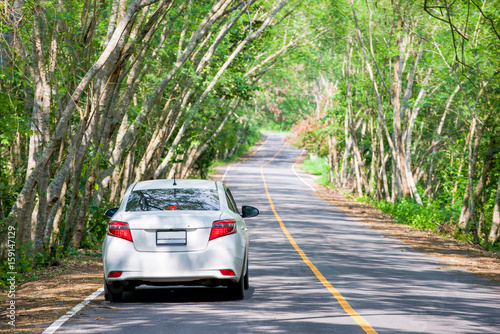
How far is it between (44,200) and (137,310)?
5289mm

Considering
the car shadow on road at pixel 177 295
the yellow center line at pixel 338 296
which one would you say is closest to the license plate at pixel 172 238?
the car shadow on road at pixel 177 295

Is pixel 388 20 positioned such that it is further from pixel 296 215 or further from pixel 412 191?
pixel 296 215

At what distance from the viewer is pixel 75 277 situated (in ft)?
36.4

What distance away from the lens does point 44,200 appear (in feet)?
40.5

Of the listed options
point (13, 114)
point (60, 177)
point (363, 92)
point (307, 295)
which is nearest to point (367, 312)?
point (307, 295)

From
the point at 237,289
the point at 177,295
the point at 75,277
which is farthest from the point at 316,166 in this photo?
the point at 237,289

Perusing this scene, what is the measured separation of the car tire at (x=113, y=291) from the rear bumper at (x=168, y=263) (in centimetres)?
21

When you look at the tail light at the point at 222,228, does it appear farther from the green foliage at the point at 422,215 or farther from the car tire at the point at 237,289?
the green foliage at the point at 422,215

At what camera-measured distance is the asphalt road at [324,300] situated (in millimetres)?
6965

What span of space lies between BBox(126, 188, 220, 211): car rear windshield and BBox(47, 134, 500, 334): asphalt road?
121cm

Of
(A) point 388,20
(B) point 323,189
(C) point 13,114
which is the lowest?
(B) point 323,189

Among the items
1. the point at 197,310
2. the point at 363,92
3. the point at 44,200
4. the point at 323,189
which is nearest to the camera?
the point at 197,310

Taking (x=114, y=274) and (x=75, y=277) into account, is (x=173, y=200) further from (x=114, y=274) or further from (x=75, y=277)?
(x=75, y=277)

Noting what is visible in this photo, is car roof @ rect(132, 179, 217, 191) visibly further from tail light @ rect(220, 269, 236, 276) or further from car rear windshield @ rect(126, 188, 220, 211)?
Answer: tail light @ rect(220, 269, 236, 276)
